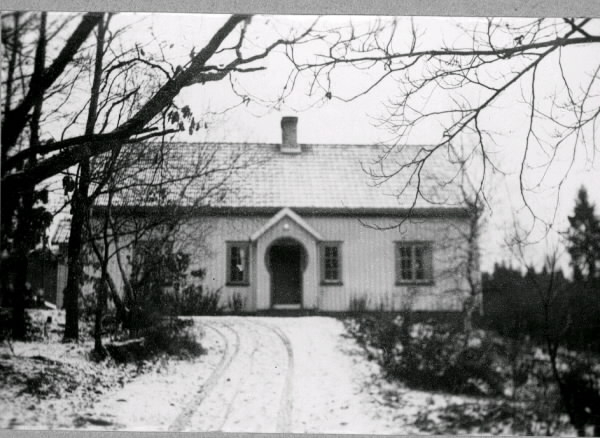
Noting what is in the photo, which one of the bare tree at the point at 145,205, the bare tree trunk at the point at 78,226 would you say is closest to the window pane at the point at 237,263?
the bare tree at the point at 145,205

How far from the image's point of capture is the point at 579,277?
3.62 metres

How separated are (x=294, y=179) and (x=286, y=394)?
1483 mm

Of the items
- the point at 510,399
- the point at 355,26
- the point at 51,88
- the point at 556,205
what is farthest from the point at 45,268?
the point at 556,205

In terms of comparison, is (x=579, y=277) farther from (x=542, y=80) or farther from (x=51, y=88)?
(x=51, y=88)

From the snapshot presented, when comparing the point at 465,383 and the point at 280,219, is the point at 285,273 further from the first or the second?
the point at 465,383

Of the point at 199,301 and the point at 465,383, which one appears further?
the point at 199,301

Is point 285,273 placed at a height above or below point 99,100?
below

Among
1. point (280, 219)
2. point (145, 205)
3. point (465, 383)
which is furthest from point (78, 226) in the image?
point (465, 383)

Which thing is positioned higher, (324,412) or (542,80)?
(542,80)

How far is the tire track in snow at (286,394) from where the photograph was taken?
339 cm

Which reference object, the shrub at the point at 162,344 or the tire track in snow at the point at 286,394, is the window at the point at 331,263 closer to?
the tire track in snow at the point at 286,394

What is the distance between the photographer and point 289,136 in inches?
147

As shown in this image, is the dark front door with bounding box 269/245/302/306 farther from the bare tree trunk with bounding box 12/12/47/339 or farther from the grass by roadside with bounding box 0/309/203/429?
the bare tree trunk with bounding box 12/12/47/339

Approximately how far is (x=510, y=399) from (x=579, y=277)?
984 mm
